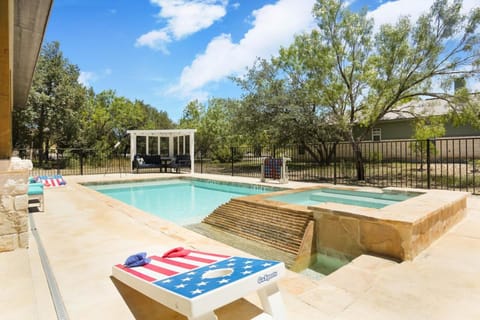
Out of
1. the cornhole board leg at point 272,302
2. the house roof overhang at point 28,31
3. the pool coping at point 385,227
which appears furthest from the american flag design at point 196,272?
the house roof overhang at point 28,31

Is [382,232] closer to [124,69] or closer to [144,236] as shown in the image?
[144,236]

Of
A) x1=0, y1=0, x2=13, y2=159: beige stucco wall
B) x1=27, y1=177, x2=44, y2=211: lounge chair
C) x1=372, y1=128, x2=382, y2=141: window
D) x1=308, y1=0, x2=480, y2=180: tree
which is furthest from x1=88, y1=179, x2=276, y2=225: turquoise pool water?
x1=372, y1=128, x2=382, y2=141: window

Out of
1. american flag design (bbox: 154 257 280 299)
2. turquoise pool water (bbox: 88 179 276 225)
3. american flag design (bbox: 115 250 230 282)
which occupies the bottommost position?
turquoise pool water (bbox: 88 179 276 225)

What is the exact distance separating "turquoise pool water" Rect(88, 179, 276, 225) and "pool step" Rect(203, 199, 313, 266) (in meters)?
1.04

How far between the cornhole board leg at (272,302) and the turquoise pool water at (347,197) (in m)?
4.27

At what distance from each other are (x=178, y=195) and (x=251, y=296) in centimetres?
775

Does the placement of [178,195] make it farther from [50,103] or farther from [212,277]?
[50,103]

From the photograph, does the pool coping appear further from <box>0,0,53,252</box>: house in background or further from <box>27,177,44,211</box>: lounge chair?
<box>27,177,44,211</box>: lounge chair

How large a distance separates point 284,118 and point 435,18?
7298 millimetres

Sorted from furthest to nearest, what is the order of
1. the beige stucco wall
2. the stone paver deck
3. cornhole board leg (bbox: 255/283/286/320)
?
the beige stucco wall, the stone paver deck, cornhole board leg (bbox: 255/283/286/320)

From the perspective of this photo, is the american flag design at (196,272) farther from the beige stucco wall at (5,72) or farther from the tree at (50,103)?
the tree at (50,103)

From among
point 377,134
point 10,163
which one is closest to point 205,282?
point 10,163

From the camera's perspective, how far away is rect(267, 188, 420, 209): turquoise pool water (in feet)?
21.3

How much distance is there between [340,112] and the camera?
1086cm
